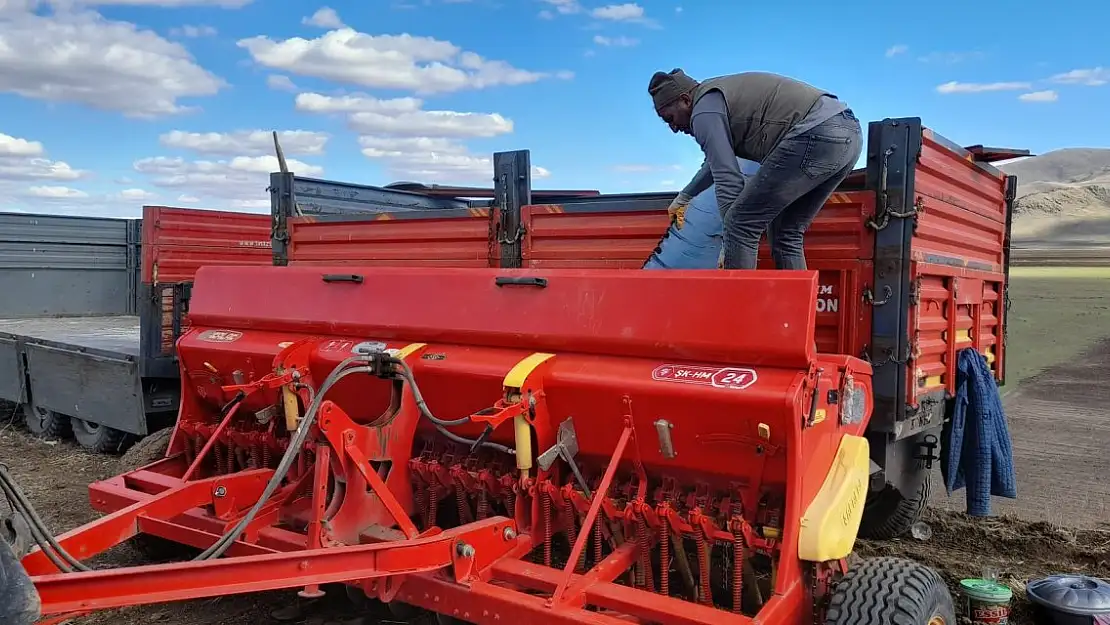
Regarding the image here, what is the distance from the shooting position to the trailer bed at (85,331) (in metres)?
7.62

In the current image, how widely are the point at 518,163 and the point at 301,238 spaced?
1.83m

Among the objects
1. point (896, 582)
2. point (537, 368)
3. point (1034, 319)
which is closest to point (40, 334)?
point (537, 368)

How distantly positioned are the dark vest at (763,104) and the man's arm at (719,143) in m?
0.04

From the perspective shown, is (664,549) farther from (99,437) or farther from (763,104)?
(99,437)

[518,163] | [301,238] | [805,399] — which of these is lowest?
[805,399]

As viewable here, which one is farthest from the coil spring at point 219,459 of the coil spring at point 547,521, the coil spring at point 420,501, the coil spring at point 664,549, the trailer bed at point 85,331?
the trailer bed at point 85,331

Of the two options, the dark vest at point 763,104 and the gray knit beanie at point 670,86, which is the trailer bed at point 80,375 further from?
the dark vest at point 763,104

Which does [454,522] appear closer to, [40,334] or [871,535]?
[871,535]

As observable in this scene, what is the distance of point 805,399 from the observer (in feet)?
9.54

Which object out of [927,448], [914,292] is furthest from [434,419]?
[927,448]

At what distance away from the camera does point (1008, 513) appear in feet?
19.0

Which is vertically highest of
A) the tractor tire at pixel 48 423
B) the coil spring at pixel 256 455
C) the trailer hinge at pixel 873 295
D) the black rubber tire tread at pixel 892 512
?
the trailer hinge at pixel 873 295

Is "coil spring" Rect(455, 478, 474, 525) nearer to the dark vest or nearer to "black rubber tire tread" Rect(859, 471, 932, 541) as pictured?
the dark vest

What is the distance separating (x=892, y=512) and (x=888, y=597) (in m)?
2.25
